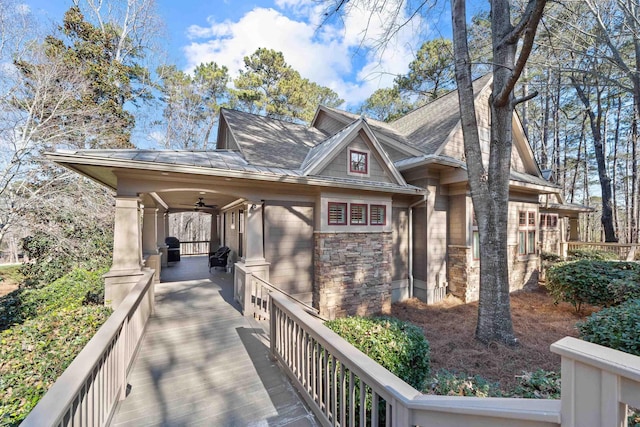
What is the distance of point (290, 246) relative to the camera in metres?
7.00

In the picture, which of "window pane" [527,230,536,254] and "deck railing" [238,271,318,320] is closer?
"deck railing" [238,271,318,320]

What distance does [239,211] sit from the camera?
916 centimetres

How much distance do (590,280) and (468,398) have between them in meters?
8.88

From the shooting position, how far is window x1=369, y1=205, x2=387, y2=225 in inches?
313

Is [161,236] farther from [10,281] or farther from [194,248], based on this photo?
[194,248]

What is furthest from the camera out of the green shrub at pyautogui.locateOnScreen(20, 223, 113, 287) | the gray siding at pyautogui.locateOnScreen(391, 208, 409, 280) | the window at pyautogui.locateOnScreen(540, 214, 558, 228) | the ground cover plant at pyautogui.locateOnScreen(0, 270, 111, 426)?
the window at pyautogui.locateOnScreen(540, 214, 558, 228)

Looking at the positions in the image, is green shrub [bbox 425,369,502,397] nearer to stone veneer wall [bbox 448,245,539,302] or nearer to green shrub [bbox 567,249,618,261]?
stone veneer wall [bbox 448,245,539,302]

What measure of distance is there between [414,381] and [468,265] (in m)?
6.87

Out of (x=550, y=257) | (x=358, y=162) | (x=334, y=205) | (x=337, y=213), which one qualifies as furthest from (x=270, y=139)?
(x=550, y=257)

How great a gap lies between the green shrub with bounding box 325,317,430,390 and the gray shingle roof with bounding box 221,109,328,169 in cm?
514

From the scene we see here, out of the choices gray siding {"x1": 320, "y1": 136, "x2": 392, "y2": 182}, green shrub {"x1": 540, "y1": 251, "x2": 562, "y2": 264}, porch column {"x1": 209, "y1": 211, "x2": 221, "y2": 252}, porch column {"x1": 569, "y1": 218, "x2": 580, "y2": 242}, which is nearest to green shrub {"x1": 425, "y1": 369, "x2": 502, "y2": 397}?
gray siding {"x1": 320, "y1": 136, "x2": 392, "y2": 182}

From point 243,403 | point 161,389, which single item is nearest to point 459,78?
point 243,403

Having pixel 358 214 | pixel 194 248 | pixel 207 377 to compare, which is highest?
pixel 358 214

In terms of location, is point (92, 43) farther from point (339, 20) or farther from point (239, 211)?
point (339, 20)
